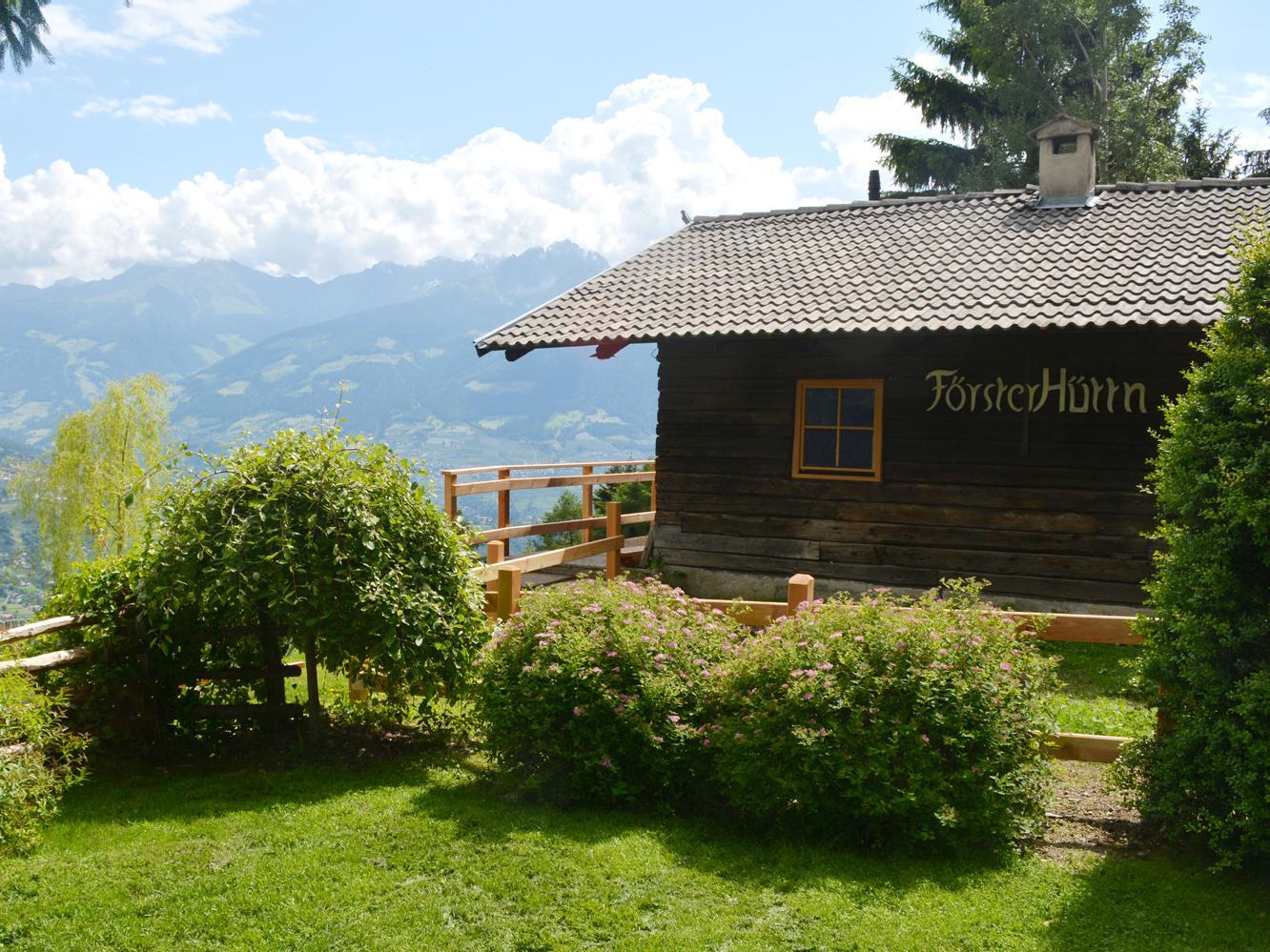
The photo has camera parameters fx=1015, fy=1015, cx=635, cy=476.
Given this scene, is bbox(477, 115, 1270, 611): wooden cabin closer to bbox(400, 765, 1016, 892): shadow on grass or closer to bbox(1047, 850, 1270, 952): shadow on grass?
bbox(1047, 850, 1270, 952): shadow on grass

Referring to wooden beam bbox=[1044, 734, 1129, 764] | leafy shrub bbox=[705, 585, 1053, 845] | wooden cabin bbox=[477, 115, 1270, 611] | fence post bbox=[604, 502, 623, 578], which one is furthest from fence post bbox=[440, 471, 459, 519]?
wooden beam bbox=[1044, 734, 1129, 764]

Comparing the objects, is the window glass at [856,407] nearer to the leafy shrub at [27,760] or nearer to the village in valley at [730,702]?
the village in valley at [730,702]

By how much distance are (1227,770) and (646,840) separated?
2682 millimetres

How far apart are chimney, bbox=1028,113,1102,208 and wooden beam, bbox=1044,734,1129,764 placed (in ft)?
30.5

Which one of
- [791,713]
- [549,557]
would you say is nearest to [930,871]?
[791,713]

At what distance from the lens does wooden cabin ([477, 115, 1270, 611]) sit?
33.8 ft

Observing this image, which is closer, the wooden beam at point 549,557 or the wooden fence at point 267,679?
the wooden fence at point 267,679

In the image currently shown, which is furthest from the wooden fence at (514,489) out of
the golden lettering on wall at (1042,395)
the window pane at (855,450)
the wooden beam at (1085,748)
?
the wooden beam at (1085,748)

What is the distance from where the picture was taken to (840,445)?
11.6 meters

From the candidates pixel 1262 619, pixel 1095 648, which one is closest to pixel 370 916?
pixel 1262 619

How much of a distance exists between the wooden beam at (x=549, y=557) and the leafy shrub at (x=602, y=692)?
9.45 ft

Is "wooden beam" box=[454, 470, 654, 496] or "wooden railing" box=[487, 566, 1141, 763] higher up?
"wooden beam" box=[454, 470, 654, 496]

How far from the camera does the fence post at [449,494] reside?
39.3 feet

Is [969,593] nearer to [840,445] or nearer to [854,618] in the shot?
[854,618]
